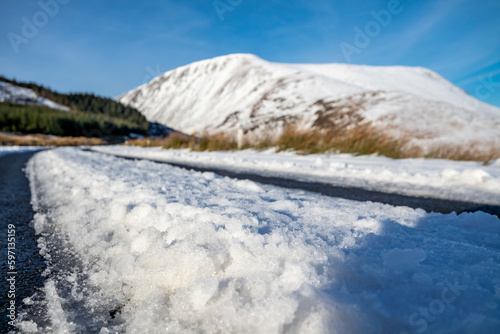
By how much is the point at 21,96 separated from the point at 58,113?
Result: 50.5ft

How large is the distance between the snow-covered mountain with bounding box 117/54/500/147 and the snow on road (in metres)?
7.27

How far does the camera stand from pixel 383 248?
1138mm

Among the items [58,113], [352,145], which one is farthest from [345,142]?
[58,113]

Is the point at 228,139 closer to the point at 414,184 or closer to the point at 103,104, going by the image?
the point at 414,184

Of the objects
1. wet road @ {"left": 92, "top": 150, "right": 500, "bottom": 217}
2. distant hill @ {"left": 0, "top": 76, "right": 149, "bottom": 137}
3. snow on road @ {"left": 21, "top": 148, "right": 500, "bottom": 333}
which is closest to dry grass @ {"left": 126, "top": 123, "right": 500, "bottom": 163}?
wet road @ {"left": 92, "top": 150, "right": 500, "bottom": 217}

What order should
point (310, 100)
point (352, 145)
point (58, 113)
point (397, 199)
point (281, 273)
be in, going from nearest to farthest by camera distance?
point (281, 273) → point (397, 199) → point (352, 145) → point (310, 100) → point (58, 113)

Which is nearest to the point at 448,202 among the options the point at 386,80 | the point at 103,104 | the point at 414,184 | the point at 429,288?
the point at 414,184

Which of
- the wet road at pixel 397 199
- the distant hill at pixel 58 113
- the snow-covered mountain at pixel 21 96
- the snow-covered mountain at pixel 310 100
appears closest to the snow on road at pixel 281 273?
the wet road at pixel 397 199

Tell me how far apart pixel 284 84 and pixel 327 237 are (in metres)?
38.2

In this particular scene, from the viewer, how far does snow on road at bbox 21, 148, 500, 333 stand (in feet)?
2.43

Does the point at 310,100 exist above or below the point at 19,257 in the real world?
above

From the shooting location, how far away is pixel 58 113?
136ft

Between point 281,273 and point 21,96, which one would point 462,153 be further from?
point 21,96

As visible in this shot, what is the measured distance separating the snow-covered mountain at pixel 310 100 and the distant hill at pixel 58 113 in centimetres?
979
